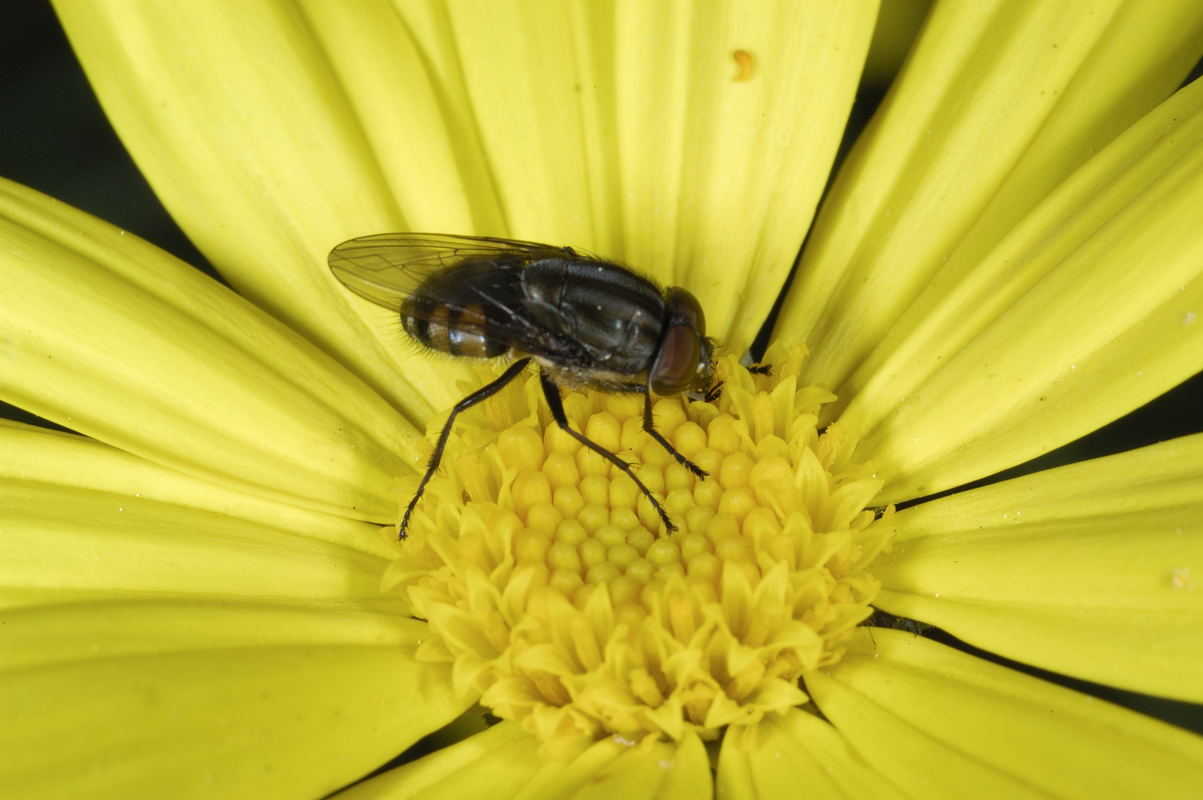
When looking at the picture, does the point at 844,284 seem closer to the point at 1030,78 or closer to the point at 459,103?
the point at 1030,78

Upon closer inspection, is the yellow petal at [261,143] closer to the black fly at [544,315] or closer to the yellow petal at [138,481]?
the black fly at [544,315]

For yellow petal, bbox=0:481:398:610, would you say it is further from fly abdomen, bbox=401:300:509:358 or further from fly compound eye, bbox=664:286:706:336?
fly compound eye, bbox=664:286:706:336

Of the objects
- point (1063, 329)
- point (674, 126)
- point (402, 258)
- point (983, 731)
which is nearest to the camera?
point (983, 731)

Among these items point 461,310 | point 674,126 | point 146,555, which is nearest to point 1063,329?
point 674,126

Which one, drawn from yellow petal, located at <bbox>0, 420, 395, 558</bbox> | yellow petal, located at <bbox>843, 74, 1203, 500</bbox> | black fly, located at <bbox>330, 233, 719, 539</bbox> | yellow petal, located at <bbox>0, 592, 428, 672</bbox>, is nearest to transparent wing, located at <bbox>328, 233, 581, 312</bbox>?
black fly, located at <bbox>330, 233, 719, 539</bbox>

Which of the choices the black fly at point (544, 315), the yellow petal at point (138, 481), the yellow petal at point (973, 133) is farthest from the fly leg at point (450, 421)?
the yellow petal at point (973, 133)

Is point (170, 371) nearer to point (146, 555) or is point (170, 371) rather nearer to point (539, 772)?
point (146, 555)
